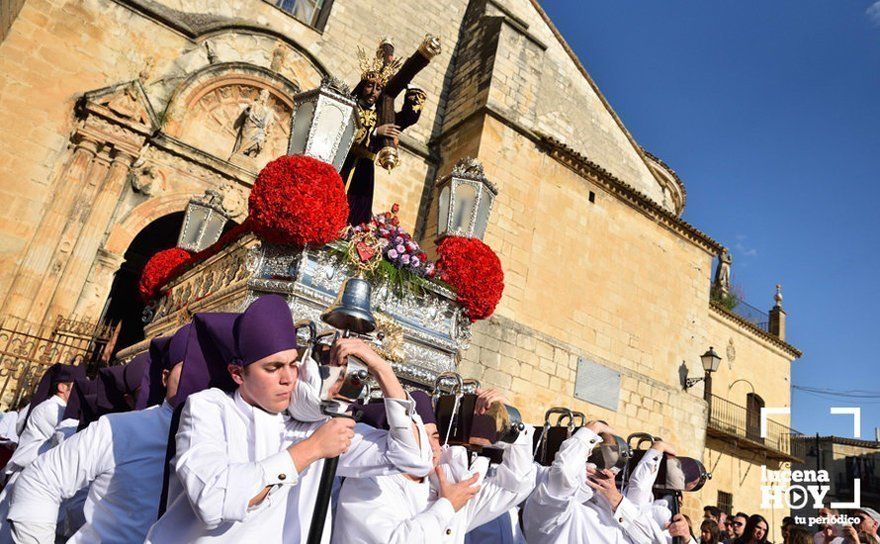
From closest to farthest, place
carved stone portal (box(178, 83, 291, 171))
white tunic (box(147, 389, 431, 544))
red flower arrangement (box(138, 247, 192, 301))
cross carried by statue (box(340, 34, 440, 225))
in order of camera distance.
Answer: white tunic (box(147, 389, 431, 544)) < cross carried by statue (box(340, 34, 440, 225)) < red flower arrangement (box(138, 247, 192, 301)) < carved stone portal (box(178, 83, 291, 171))

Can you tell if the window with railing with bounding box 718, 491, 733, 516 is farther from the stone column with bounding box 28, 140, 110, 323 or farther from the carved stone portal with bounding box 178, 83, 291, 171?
the stone column with bounding box 28, 140, 110, 323

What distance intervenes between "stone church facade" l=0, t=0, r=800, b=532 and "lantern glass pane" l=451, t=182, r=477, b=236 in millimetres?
4287

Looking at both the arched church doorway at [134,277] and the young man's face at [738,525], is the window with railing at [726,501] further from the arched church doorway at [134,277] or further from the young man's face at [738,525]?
the arched church doorway at [134,277]

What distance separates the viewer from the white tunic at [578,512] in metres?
3.19

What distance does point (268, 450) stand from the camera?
7.31 feet

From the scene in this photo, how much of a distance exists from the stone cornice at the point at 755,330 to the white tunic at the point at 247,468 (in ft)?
68.8

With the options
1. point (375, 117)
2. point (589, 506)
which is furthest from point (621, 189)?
point (589, 506)

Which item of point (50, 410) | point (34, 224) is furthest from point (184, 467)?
point (34, 224)

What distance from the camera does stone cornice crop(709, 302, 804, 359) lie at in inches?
833

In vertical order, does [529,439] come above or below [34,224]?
below

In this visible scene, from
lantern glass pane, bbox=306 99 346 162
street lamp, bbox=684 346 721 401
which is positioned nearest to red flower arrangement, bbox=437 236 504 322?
lantern glass pane, bbox=306 99 346 162

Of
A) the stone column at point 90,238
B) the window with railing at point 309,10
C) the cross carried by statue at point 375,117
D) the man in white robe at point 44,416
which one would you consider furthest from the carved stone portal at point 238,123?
the man in white robe at point 44,416

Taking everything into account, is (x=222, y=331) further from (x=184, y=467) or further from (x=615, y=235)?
(x=615, y=235)

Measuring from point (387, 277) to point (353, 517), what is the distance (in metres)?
3.37
